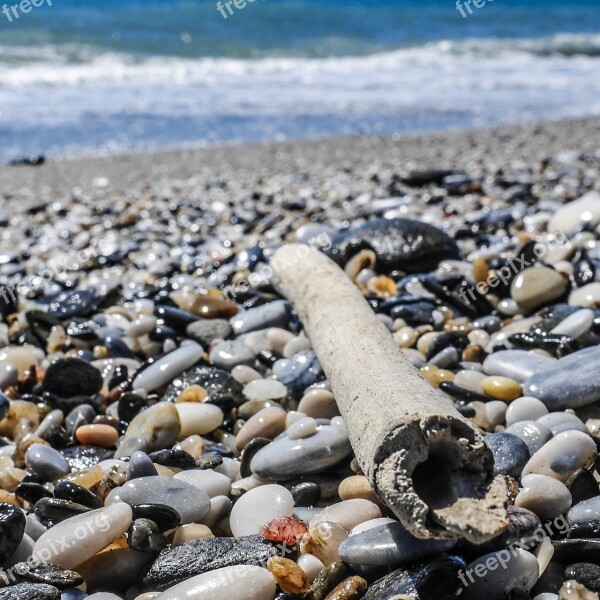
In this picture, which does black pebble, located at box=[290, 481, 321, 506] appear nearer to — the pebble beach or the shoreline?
the pebble beach

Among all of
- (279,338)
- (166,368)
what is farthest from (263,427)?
(279,338)

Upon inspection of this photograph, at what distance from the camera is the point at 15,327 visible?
3.65 m

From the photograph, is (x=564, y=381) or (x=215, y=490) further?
(x=564, y=381)

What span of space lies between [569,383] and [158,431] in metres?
1.38

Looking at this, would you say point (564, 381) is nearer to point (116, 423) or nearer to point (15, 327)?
point (116, 423)

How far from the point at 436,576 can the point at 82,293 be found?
2732 millimetres

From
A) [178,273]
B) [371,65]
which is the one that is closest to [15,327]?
→ [178,273]

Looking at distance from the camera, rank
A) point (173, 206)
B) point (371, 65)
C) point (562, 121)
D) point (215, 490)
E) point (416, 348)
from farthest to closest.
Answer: point (371, 65), point (562, 121), point (173, 206), point (416, 348), point (215, 490)

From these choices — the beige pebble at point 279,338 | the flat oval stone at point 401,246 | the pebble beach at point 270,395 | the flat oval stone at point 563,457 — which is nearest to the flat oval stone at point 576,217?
the pebble beach at point 270,395

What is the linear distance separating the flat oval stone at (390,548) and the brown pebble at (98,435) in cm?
113

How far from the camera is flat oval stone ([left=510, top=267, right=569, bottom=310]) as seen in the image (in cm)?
330

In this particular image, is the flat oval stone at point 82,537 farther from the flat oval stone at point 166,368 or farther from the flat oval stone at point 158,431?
the flat oval stone at point 166,368

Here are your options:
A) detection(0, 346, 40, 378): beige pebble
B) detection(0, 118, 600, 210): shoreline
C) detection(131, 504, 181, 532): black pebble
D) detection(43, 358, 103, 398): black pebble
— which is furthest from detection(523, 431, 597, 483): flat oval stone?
detection(0, 118, 600, 210): shoreline

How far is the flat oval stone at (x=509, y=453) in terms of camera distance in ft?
6.83
